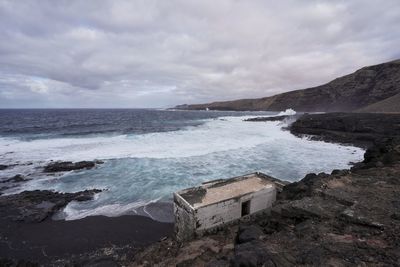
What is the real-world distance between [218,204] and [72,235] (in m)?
6.60

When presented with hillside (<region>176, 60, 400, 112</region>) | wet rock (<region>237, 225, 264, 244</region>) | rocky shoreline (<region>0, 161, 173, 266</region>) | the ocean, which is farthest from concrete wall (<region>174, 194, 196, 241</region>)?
hillside (<region>176, 60, 400, 112</region>)

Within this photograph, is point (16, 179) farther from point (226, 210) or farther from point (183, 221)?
point (226, 210)

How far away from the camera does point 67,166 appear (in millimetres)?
19750

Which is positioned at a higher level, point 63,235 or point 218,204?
point 218,204

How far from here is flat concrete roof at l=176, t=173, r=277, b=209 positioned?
8.52 metres

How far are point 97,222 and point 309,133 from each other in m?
30.8

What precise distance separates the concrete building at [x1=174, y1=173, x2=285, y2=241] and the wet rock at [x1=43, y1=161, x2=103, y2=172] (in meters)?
13.8

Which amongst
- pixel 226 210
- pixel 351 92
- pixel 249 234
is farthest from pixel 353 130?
pixel 351 92

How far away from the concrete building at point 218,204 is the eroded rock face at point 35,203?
7.55 metres

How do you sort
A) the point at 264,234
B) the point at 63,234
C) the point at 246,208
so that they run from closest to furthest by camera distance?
1. the point at 264,234
2. the point at 246,208
3. the point at 63,234

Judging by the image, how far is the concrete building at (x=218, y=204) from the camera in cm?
820

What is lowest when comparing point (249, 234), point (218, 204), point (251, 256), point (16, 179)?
point (16, 179)

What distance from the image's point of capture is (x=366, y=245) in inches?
208

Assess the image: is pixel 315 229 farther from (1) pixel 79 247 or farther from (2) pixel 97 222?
(2) pixel 97 222
